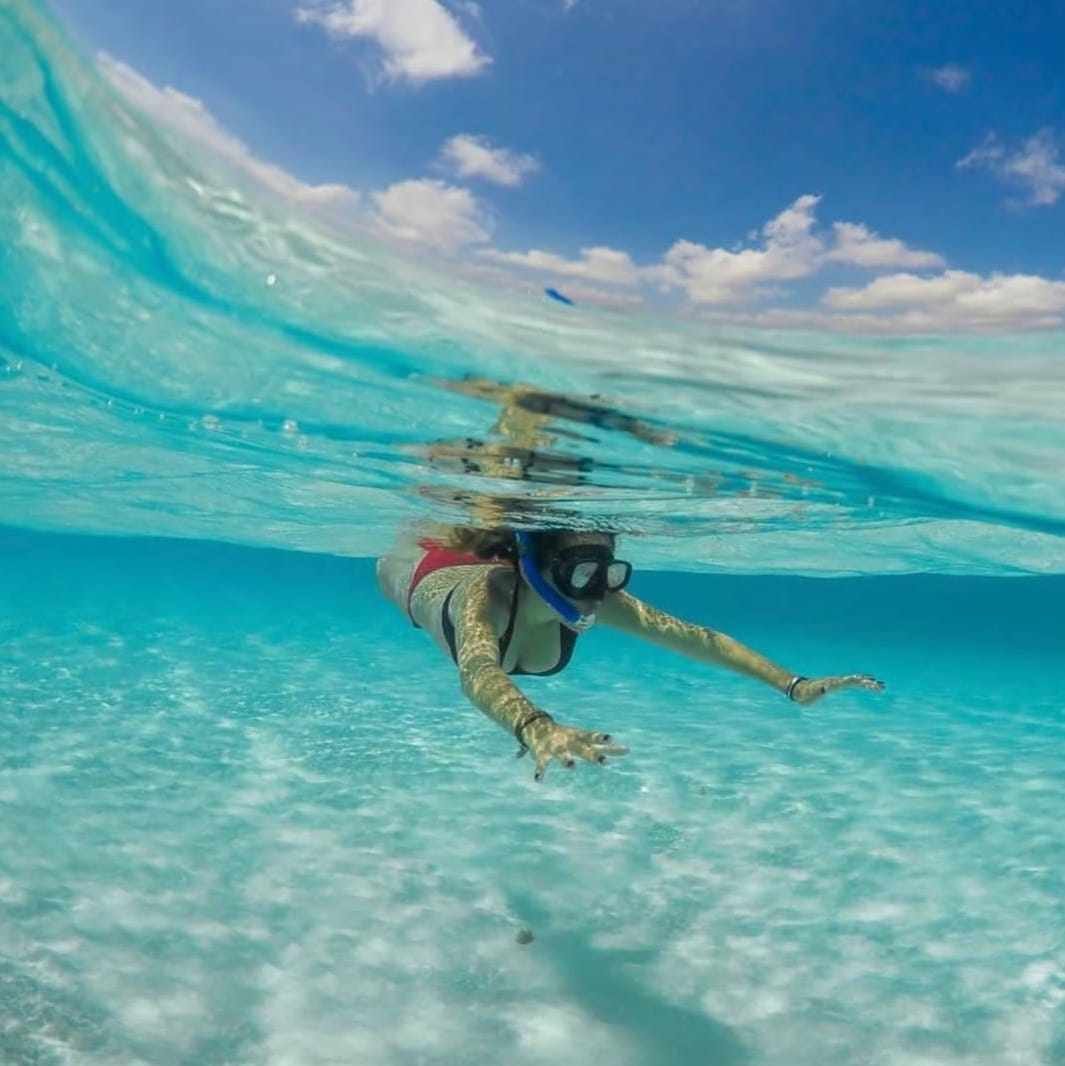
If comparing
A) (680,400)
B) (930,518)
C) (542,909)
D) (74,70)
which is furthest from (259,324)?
(930,518)

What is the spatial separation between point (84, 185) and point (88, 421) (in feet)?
27.5

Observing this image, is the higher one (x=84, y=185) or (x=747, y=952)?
(x=84, y=185)

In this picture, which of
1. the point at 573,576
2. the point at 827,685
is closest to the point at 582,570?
the point at 573,576

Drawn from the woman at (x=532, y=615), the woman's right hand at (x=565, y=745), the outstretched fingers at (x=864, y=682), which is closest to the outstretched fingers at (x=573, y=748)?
the woman's right hand at (x=565, y=745)

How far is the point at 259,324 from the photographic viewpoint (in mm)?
8719

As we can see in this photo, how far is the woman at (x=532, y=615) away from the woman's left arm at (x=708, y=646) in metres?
0.01

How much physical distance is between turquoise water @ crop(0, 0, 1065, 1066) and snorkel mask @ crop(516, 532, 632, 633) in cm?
242

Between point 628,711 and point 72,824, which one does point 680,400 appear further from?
point 628,711

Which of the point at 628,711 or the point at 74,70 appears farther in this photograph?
the point at 628,711

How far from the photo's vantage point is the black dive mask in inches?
272

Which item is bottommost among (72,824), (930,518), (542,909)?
(72,824)

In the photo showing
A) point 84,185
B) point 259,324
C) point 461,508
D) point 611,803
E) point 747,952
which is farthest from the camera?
point 461,508

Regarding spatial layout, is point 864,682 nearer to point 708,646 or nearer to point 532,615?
point 708,646

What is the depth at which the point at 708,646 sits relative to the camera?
8.29 metres
